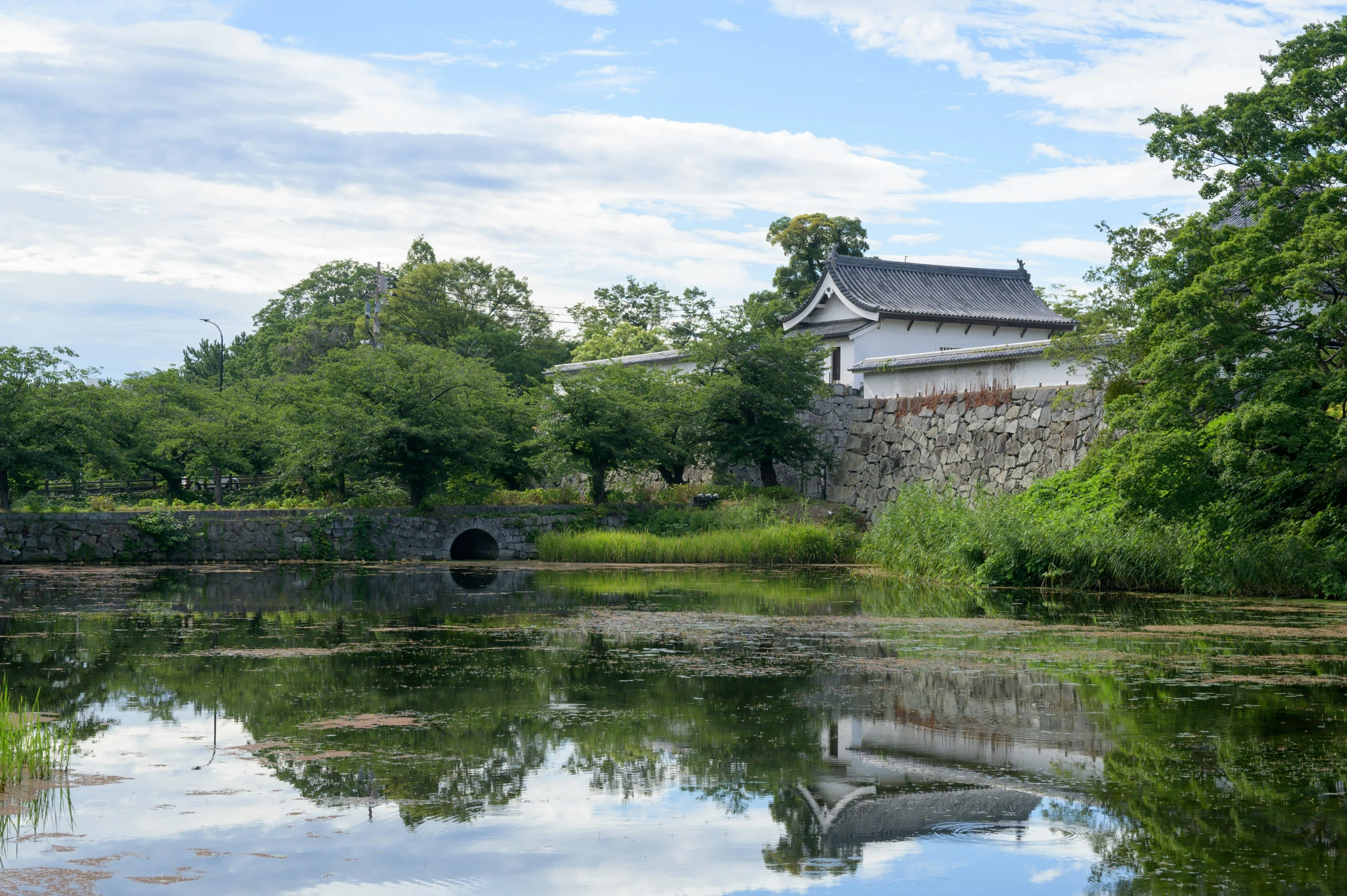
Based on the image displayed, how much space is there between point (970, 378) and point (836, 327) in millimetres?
9154

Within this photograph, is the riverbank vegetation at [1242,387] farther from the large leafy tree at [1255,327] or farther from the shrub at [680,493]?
the shrub at [680,493]

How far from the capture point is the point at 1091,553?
17.9m

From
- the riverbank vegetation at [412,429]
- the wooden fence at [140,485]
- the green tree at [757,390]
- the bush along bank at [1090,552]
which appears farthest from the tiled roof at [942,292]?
the wooden fence at [140,485]

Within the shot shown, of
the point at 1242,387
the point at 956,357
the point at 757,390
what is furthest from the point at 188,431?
the point at 1242,387

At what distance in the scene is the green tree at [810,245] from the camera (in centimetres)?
4406

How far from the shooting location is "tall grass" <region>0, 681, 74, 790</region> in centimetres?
619

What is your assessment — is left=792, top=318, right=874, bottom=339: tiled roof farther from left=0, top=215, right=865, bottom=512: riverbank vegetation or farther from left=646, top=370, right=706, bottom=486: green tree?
left=646, top=370, right=706, bottom=486: green tree

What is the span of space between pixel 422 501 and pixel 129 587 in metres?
9.63

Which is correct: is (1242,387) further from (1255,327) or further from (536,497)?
(536,497)

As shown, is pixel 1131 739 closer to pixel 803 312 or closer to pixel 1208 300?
pixel 1208 300

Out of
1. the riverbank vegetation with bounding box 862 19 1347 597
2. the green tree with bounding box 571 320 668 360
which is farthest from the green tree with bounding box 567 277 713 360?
the riverbank vegetation with bounding box 862 19 1347 597

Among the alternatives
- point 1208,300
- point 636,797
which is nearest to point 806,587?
point 1208,300

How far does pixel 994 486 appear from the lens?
25.9 metres

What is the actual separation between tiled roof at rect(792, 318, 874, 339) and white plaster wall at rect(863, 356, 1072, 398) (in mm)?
4615
